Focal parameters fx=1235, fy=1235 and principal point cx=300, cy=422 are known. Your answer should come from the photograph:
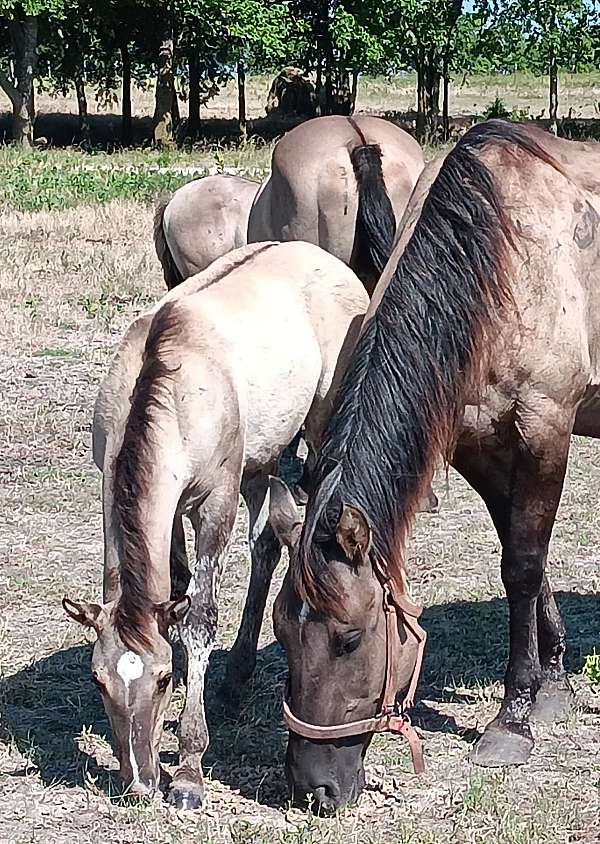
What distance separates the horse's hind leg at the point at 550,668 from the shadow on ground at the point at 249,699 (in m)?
0.33

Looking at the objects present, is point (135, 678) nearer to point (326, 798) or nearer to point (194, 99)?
point (326, 798)

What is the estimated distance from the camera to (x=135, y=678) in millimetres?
3629

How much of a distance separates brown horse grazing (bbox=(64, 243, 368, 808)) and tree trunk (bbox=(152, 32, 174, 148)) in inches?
902

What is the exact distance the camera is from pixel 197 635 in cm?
411

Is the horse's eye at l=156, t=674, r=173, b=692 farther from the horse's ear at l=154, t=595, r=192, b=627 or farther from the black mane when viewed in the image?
the black mane

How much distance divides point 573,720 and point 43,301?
24.2ft

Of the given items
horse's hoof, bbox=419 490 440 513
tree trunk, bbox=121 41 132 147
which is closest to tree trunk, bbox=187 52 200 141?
tree trunk, bbox=121 41 132 147

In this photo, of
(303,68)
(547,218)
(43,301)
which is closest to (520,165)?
(547,218)

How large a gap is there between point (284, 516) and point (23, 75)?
24908 millimetres

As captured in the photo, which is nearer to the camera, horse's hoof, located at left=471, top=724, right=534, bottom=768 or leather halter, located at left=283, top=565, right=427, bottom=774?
leather halter, located at left=283, top=565, right=427, bottom=774

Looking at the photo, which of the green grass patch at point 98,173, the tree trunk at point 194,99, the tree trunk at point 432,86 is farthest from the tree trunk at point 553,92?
the tree trunk at point 194,99

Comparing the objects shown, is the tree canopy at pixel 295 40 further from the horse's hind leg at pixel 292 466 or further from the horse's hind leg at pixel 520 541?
the horse's hind leg at pixel 520 541

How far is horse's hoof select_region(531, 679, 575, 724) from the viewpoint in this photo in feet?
15.0

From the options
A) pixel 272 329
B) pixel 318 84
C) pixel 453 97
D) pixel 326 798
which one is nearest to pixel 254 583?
pixel 272 329
